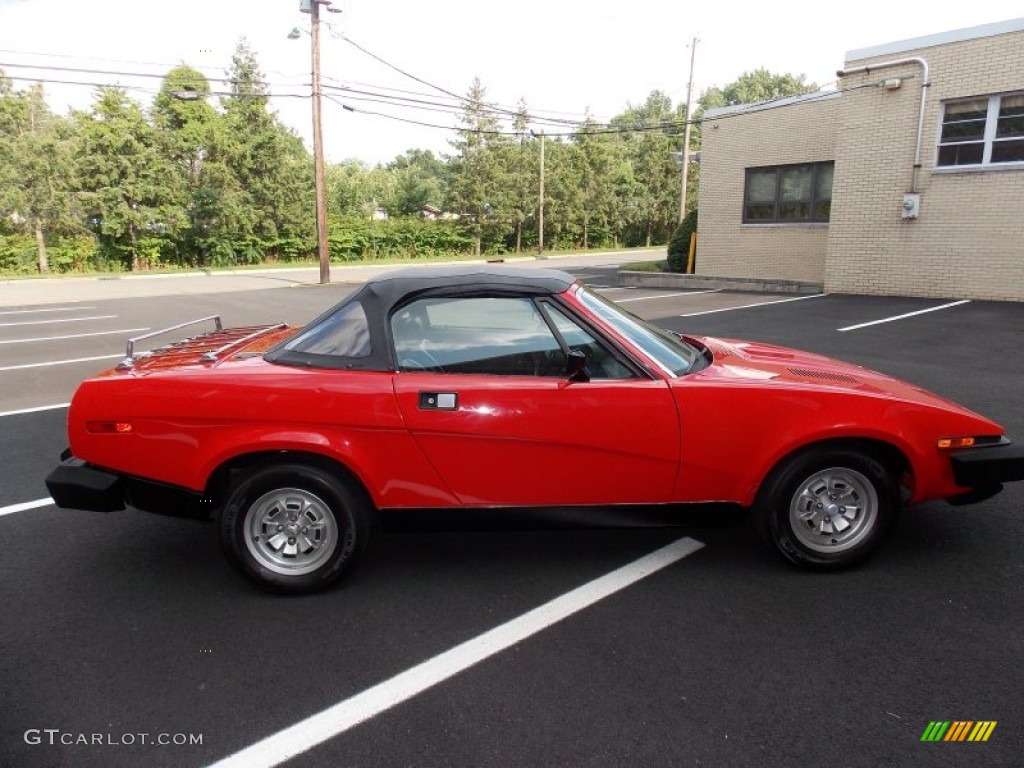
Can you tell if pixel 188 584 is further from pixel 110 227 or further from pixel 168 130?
pixel 168 130

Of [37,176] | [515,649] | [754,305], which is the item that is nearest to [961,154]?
[754,305]

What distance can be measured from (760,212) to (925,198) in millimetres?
5305

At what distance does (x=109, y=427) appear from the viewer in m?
3.26

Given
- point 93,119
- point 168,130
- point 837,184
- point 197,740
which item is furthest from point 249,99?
point 197,740

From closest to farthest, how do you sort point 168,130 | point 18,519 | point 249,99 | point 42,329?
point 18,519
point 42,329
point 168,130
point 249,99

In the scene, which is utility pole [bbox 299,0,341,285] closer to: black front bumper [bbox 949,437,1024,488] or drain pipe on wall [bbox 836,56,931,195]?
drain pipe on wall [bbox 836,56,931,195]

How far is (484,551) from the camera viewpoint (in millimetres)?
3740

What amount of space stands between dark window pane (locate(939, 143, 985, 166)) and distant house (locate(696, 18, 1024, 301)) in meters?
0.02

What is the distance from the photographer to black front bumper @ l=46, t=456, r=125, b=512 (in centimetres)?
321

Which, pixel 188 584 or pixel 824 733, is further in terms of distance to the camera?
pixel 188 584

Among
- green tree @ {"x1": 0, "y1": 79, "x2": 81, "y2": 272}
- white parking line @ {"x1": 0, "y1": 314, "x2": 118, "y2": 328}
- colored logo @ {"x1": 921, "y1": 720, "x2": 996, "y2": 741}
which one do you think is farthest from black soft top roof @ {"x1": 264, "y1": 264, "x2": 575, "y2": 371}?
green tree @ {"x1": 0, "y1": 79, "x2": 81, "y2": 272}

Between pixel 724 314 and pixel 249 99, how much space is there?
30709 millimetres

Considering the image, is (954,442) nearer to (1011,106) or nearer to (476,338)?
(476,338)

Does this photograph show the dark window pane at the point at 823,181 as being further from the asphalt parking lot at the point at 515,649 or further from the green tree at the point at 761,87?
the green tree at the point at 761,87
